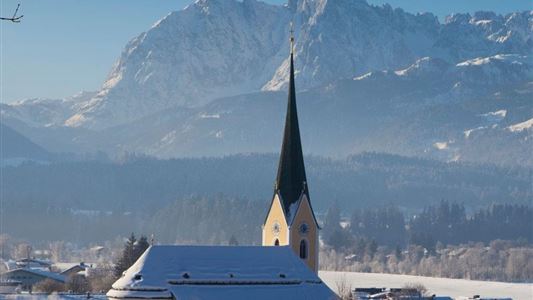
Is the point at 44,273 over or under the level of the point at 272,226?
over

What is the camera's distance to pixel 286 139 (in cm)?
8062

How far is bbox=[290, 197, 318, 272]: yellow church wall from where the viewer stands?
7953 centimetres

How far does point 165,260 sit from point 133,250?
145 ft

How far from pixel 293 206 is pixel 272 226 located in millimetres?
2158

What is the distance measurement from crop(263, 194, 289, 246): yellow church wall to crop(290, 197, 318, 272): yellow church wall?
438 mm

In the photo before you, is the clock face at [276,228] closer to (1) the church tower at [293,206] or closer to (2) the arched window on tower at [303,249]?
(1) the church tower at [293,206]

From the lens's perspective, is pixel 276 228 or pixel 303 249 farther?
pixel 276 228

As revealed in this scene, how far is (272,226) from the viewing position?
266 feet

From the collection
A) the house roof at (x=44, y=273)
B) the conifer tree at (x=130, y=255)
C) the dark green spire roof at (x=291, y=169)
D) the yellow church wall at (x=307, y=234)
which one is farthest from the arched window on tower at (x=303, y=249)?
the house roof at (x=44, y=273)

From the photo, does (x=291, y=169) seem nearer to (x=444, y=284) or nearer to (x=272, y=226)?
(x=272, y=226)

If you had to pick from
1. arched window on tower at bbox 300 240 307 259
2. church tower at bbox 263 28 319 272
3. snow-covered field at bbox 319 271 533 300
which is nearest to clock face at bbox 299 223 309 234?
church tower at bbox 263 28 319 272

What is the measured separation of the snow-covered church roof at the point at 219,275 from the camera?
71688 millimetres

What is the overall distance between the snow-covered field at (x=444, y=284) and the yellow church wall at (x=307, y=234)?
62315 millimetres

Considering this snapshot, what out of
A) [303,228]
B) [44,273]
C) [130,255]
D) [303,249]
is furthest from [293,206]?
[44,273]
